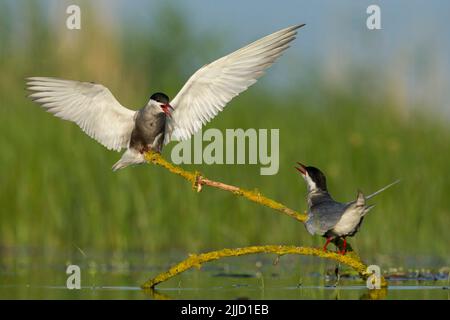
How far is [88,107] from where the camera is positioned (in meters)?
8.98

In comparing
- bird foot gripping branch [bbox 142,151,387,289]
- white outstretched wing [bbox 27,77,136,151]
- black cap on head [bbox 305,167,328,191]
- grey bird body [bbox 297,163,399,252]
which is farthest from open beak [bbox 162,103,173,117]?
grey bird body [bbox 297,163,399,252]

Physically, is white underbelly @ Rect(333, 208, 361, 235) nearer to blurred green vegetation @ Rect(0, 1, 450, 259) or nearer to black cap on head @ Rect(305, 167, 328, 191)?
black cap on head @ Rect(305, 167, 328, 191)

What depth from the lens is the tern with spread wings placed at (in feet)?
28.7

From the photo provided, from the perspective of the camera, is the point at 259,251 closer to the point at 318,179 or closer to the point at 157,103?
the point at 318,179

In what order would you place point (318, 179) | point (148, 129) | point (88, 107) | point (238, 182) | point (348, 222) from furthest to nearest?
point (238, 182)
point (88, 107)
point (318, 179)
point (148, 129)
point (348, 222)

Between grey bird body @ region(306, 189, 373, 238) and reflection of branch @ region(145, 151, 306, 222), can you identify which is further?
grey bird body @ region(306, 189, 373, 238)

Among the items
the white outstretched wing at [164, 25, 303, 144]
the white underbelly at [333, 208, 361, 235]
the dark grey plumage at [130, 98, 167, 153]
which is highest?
the white outstretched wing at [164, 25, 303, 144]

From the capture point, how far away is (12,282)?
9.19 meters

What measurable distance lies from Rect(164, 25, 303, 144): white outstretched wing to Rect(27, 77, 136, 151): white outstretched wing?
1.22 ft

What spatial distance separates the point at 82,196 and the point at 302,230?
2.39m

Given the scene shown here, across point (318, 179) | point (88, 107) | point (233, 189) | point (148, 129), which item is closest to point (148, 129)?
point (148, 129)

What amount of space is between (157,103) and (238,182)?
425cm
